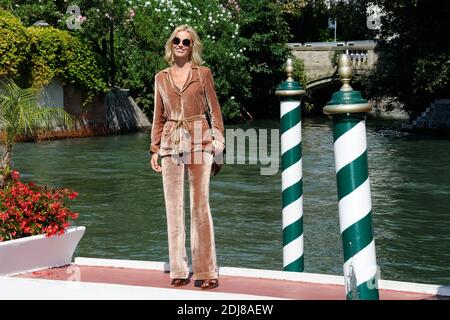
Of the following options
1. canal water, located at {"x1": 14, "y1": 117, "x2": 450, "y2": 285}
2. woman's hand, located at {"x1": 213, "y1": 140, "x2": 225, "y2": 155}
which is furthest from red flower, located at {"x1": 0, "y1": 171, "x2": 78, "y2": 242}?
canal water, located at {"x1": 14, "y1": 117, "x2": 450, "y2": 285}

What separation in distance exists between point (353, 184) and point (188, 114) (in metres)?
1.60

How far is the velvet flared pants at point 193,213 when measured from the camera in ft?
19.8

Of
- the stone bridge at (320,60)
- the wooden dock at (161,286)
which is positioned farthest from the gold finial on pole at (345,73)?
the stone bridge at (320,60)

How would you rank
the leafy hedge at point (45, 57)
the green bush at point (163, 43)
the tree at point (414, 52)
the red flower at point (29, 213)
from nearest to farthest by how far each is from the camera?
the red flower at point (29, 213) → the leafy hedge at point (45, 57) → the tree at point (414, 52) → the green bush at point (163, 43)

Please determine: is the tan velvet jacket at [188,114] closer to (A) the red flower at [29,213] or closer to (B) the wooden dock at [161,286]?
(B) the wooden dock at [161,286]

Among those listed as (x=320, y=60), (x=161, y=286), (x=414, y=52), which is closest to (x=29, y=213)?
(x=161, y=286)

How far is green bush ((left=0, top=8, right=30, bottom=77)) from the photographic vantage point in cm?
2480

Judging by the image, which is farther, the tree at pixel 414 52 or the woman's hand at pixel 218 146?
the tree at pixel 414 52

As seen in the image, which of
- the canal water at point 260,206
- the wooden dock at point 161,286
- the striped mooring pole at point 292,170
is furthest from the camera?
the canal water at point 260,206

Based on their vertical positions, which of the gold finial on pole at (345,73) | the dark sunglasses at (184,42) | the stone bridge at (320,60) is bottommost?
the stone bridge at (320,60)

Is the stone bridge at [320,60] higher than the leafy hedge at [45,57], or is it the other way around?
the leafy hedge at [45,57]

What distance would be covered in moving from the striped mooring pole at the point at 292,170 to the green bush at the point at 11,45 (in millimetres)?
18767

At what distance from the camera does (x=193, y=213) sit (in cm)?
609

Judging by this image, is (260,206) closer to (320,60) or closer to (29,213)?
(29,213)
